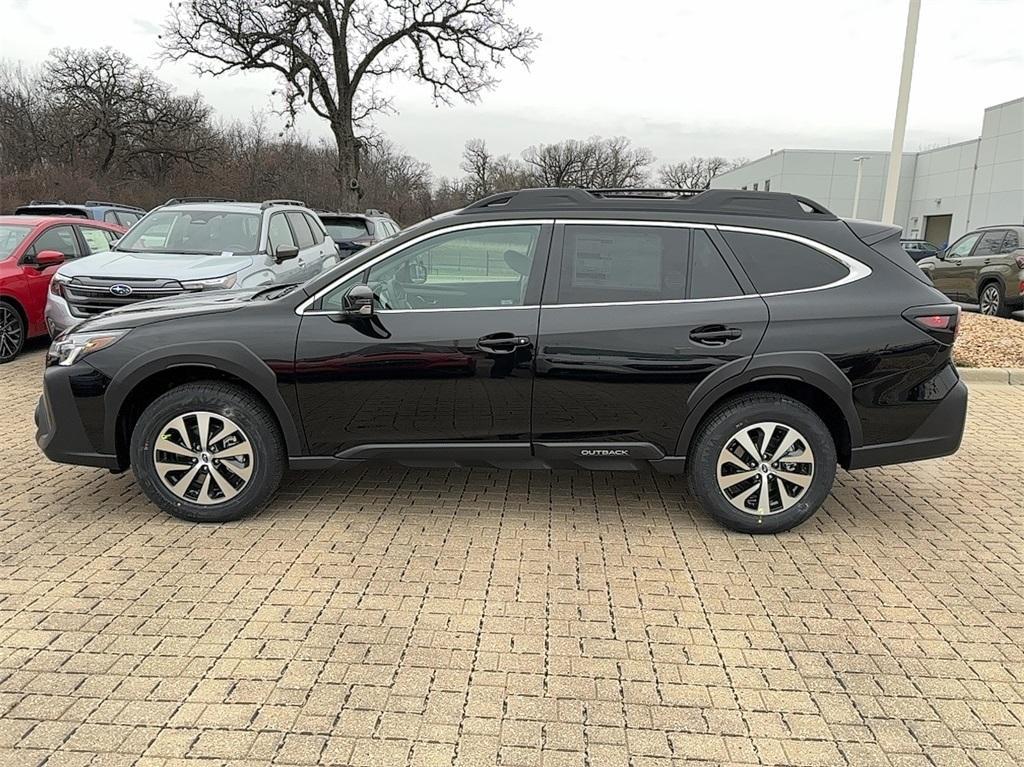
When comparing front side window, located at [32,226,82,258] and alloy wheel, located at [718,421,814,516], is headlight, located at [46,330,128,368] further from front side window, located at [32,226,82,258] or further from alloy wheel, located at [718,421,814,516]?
front side window, located at [32,226,82,258]

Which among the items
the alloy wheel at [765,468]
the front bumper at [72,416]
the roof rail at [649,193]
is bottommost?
the alloy wheel at [765,468]

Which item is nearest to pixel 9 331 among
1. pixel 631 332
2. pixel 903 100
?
pixel 631 332

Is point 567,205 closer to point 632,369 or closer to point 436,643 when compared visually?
point 632,369

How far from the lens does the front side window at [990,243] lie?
1336cm

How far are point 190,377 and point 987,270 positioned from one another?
46.4 ft

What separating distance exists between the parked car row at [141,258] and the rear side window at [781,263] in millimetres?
3870

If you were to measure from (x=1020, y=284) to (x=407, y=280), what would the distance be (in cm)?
1271

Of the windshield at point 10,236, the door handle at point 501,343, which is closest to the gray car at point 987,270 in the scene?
the door handle at point 501,343

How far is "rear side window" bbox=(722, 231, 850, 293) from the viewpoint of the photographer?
13.0ft

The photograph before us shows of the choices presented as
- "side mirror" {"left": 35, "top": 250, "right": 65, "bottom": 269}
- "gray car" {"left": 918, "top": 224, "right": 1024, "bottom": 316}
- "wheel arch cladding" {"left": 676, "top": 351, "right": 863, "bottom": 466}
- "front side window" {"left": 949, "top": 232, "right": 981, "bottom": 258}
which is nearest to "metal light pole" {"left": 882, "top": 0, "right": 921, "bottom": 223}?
"gray car" {"left": 918, "top": 224, "right": 1024, "bottom": 316}

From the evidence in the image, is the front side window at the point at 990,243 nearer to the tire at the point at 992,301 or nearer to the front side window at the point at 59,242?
the tire at the point at 992,301

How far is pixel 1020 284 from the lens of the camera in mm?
12492

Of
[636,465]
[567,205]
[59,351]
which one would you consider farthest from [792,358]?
[59,351]

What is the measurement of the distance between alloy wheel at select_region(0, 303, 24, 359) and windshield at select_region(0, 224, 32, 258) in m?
0.73
